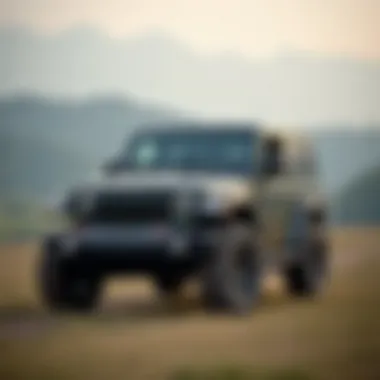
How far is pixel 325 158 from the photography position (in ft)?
4.83

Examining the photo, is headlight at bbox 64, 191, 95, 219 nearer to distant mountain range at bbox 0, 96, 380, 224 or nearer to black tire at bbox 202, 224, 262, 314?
distant mountain range at bbox 0, 96, 380, 224

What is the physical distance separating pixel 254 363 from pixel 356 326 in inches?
7.2

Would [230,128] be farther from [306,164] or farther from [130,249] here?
[130,249]

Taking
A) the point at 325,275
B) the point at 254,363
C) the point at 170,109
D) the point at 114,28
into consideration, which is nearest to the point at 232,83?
the point at 170,109

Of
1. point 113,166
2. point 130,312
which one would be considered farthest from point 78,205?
point 130,312

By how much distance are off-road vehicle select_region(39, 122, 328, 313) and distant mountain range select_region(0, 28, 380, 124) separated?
4 centimetres

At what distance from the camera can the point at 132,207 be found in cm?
144

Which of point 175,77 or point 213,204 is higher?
point 175,77

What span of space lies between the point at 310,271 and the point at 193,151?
0.28m

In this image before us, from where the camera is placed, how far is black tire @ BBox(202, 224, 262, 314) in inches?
56.6

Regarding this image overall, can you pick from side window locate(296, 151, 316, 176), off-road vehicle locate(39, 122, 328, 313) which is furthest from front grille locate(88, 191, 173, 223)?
side window locate(296, 151, 316, 176)

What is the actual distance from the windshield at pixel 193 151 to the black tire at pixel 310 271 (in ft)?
0.54

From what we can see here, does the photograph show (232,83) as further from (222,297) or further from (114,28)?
(222,297)

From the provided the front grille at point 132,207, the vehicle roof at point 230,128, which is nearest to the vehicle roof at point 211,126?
the vehicle roof at point 230,128
